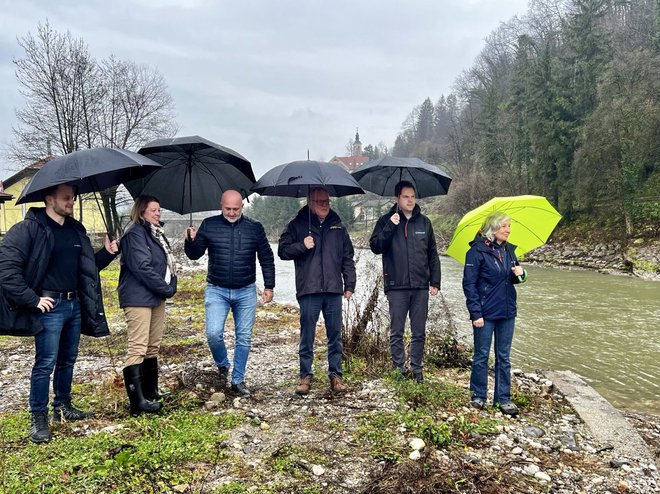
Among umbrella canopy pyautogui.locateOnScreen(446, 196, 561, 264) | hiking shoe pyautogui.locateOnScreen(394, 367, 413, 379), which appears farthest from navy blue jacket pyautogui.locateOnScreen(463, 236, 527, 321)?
hiking shoe pyautogui.locateOnScreen(394, 367, 413, 379)

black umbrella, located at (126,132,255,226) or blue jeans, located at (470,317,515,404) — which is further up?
black umbrella, located at (126,132,255,226)

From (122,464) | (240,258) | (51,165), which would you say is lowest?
(122,464)

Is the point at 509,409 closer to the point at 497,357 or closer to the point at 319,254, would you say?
the point at 497,357

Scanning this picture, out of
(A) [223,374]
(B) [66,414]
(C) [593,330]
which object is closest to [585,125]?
(C) [593,330]

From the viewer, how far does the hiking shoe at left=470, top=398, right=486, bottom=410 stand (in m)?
4.76

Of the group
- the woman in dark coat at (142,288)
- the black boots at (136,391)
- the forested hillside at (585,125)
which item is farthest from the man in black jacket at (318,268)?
the forested hillside at (585,125)

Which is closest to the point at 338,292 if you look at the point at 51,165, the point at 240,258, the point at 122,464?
the point at 240,258

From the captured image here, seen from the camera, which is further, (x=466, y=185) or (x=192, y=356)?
(x=466, y=185)

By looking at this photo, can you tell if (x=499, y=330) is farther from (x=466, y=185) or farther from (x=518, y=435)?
(x=466, y=185)

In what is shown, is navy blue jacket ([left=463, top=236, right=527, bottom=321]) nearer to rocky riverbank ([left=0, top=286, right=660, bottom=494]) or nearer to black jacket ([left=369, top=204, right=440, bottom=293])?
black jacket ([left=369, top=204, right=440, bottom=293])

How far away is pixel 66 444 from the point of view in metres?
3.54

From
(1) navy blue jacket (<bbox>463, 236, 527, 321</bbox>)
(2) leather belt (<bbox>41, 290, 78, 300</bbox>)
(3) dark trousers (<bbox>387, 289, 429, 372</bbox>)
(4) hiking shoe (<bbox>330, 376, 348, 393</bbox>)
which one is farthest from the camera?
(3) dark trousers (<bbox>387, 289, 429, 372</bbox>)

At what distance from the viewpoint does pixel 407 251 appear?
508 cm

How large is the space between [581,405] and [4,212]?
44.1m
